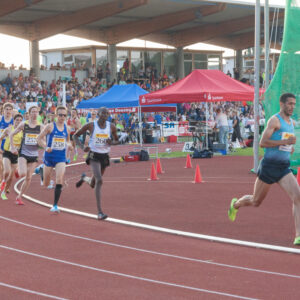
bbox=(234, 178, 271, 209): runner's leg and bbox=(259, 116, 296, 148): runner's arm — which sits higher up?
bbox=(259, 116, 296, 148): runner's arm

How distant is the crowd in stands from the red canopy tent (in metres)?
3.45

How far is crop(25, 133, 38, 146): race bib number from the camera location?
13.4m

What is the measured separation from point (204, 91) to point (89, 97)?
1806cm

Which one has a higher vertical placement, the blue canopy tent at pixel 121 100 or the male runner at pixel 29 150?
the blue canopy tent at pixel 121 100

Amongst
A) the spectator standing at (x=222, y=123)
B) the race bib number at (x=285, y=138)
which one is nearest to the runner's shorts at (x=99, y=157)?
the race bib number at (x=285, y=138)

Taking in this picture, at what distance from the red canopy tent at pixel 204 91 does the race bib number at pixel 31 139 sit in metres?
12.0

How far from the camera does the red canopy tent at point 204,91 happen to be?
82.1ft

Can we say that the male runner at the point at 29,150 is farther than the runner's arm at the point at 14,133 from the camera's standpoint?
No

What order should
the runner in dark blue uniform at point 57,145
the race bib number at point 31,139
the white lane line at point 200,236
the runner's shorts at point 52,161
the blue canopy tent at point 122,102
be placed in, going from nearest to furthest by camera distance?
the white lane line at point 200,236, the runner in dark blue uniform at point 57,145, the runner's shorts at point 52,161, the race bib number at point 31,139, the blue canopy tent at point 122,102

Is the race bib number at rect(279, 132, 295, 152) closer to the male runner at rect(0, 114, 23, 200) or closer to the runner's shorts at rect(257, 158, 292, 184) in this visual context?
the runner's shorts at rect(257, 158, 292, 184)

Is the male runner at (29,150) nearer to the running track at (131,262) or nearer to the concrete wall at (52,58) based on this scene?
the running track at (131,262)

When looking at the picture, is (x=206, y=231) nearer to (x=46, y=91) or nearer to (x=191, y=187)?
(x=191, y=187)

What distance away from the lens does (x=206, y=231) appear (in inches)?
389

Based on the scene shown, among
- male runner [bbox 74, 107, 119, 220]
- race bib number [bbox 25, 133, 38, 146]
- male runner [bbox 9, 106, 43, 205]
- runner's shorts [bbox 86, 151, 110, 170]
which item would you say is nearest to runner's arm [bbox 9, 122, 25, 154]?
male runner [bbox 9, 106, 43, 205]
